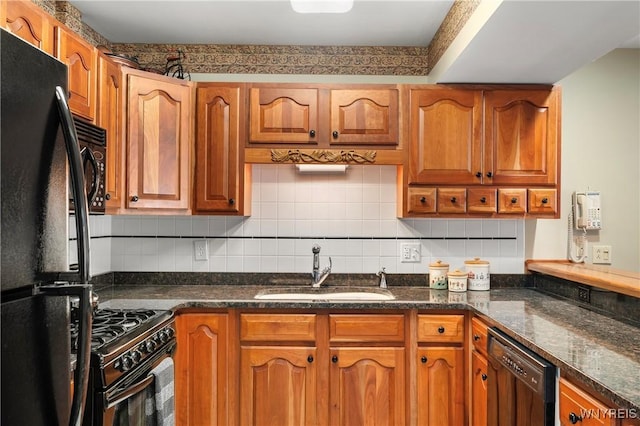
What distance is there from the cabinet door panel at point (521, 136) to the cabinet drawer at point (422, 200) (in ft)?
1.20

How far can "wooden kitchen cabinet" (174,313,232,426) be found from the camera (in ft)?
8.48

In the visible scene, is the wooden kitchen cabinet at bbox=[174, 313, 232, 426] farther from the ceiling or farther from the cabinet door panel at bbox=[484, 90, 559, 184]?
the cabinet door panel at bbox=[484, 90, 559, 184]

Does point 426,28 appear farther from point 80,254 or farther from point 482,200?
point 80,254

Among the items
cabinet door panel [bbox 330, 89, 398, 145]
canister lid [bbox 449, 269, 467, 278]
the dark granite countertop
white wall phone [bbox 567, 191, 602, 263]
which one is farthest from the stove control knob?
white wall phone [bbox 567, 191, 602, 263]

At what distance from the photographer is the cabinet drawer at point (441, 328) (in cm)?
261

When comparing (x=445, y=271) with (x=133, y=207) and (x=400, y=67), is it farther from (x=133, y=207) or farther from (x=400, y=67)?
(x=133, y=207)

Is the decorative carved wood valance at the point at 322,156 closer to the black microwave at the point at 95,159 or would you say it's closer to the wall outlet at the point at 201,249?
the wall outlet at the point at 201,249

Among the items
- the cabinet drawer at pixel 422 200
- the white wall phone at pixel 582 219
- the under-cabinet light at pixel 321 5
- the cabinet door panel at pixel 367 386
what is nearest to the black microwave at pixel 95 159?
the under-cabinet light at pixel 321 5

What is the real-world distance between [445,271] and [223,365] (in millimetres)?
1419

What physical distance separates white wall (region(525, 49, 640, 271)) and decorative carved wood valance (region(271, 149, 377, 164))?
48.0 inches

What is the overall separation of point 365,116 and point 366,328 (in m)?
1.21

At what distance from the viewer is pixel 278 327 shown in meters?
2.63

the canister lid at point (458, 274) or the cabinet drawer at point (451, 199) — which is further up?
the cabinet drawer at point (451, 199)

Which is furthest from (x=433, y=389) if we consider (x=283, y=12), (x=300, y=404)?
(x=283, y=12)
